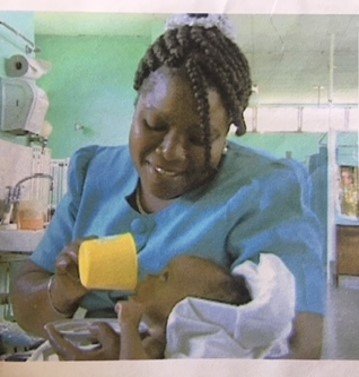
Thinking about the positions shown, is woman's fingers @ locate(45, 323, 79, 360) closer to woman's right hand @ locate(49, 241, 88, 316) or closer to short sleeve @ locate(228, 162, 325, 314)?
woman's right hand @ locate(49, 241, 88, 316)

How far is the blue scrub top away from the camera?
67 cm

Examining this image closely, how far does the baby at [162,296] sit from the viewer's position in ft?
2.17

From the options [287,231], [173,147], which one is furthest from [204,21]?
[287,231]

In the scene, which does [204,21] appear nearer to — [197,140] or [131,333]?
[197,140]

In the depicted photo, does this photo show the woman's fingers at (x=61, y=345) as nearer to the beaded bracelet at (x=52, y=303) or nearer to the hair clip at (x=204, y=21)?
Result: the beaded bracelet at (x=52, y=303)

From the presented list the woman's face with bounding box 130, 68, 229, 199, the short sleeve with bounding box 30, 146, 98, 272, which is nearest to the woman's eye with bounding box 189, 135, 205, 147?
the woman's face with bounding box 130, 68, 229, 199

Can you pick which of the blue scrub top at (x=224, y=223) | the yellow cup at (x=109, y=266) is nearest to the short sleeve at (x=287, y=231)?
the blue scrub top at (x=224, y=223)

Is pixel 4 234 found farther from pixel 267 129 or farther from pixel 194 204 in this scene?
pixel 267 129

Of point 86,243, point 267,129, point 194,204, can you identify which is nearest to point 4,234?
point 86,243

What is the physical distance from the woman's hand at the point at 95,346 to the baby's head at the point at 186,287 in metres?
0.05

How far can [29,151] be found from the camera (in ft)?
2.27

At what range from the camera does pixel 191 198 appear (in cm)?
68

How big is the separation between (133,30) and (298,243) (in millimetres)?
300

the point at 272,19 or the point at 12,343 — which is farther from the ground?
the point at 272,19
